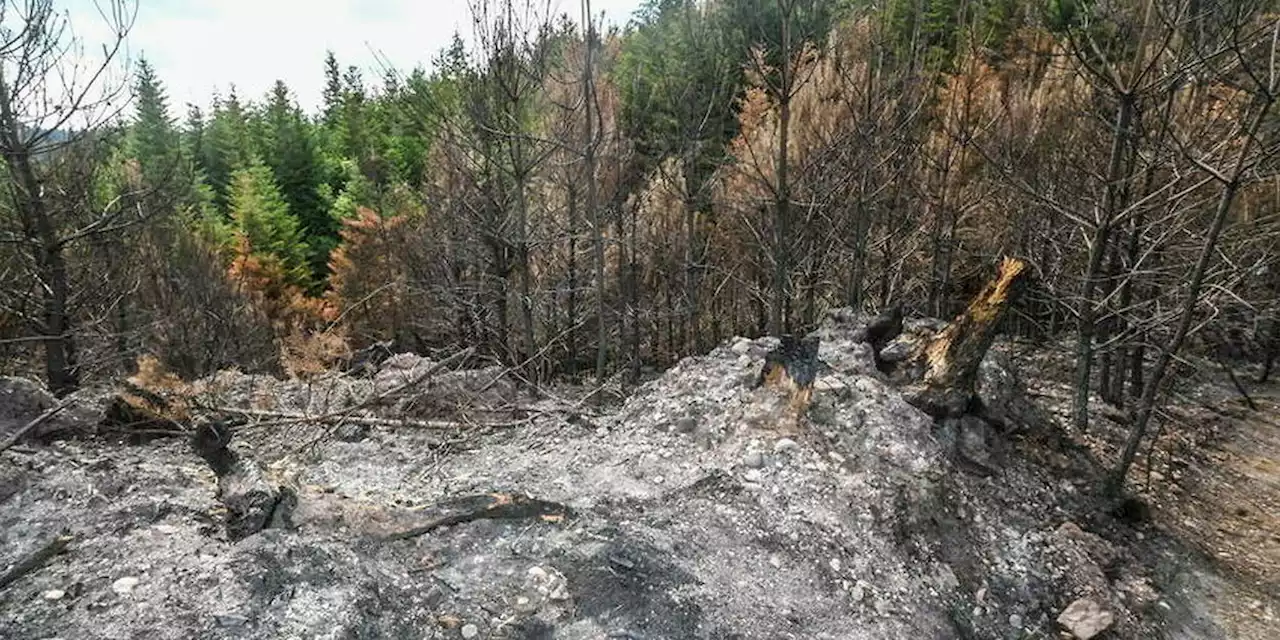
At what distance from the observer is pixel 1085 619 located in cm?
412

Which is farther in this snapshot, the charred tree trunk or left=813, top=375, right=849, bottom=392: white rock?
the charred tree trunk

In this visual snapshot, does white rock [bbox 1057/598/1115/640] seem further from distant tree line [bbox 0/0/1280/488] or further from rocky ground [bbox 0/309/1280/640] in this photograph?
distant tree line [bbox 0/0/1280/488]

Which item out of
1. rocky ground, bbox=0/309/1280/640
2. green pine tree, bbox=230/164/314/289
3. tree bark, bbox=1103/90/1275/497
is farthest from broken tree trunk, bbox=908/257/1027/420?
green pine tree, bbox=230/164/314/289

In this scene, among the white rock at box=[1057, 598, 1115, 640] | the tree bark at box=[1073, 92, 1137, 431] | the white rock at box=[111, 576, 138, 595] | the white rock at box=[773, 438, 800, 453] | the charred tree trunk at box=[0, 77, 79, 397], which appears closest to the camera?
the white rock at box=[111, 576, 138, 595]

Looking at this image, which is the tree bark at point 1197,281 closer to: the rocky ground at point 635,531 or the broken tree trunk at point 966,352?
the rocky ground at point 635,531

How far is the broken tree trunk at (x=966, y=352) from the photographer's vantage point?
18.3 ft

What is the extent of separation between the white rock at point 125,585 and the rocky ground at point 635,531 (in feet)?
0.06

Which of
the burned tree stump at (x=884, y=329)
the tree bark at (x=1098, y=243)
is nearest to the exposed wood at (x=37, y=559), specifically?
the burned tree stump at (x=884, y=329)

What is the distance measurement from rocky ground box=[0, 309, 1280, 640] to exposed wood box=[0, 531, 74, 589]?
45 mm

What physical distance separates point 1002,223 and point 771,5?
6.59 m

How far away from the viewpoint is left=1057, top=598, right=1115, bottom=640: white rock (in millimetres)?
4066

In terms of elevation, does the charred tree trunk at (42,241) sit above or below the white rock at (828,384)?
above

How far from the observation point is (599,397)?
870 cm

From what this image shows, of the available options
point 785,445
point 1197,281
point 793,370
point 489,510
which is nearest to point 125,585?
point 489,510
